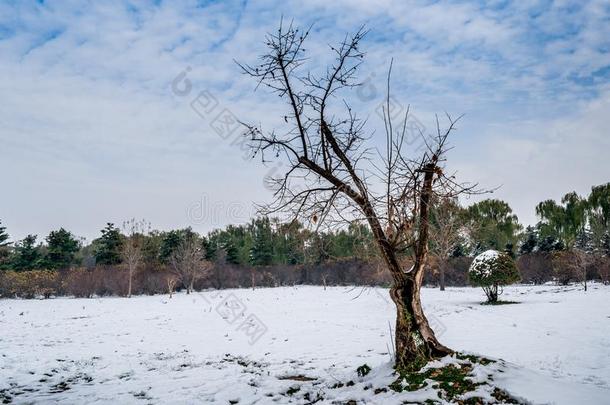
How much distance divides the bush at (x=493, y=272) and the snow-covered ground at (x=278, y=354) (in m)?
1.67

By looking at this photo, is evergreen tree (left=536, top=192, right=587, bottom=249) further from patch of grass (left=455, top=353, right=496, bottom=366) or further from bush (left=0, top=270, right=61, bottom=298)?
bush (left=0, top=270, right=61, bottom=298)

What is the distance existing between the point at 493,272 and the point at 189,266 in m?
26.0

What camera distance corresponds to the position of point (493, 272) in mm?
17781

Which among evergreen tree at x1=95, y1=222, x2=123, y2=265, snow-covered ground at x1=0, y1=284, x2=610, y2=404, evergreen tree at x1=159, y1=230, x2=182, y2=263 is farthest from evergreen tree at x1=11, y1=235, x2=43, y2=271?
snow-covered ground at x1=0, y1=284, x2=610, y2=404

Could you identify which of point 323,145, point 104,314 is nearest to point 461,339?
point 323,145

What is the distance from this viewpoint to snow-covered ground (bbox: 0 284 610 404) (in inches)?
229

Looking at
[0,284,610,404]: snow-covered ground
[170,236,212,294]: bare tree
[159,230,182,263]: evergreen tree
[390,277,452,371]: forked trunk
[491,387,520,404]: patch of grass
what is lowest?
[0,284,610,404]: snow-covered ground

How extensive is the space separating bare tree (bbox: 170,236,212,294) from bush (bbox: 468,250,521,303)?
2412cm

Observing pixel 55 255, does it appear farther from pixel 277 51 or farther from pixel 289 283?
pixel 277 51

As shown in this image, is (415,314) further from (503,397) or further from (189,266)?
(189,266)

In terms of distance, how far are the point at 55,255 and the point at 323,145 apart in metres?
43.4

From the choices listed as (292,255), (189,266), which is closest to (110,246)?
(189,266)

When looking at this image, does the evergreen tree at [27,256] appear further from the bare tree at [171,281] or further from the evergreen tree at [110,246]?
the bare tree at [171,281]

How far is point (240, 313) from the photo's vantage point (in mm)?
19250
